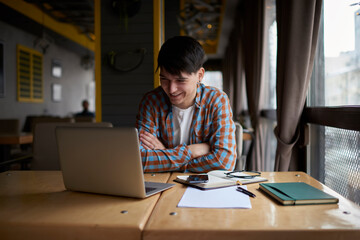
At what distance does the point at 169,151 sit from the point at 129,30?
2.60 m

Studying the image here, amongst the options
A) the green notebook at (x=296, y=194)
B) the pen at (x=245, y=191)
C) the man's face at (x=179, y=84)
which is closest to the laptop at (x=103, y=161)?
the pen at (x=245, y=191)

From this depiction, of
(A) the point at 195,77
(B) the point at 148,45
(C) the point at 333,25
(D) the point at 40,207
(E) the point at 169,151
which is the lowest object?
(D) the point at 40,207

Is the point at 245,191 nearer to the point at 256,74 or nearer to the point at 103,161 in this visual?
the point at 103,161

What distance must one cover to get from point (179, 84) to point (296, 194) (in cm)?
86

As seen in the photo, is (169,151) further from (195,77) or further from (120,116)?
(120,116)

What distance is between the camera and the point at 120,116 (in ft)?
13.1

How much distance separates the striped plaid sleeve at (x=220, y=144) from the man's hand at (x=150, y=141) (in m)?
0.26

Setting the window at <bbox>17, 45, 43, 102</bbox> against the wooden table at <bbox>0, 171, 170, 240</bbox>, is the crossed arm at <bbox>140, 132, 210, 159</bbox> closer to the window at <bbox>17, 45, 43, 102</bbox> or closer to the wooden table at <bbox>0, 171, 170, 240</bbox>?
the wooden table at <bbox>0, 171, 170, 240</bbox>

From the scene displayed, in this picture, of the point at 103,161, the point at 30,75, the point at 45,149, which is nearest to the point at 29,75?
the point at 30,75

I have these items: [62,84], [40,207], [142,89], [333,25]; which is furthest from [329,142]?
[62,84]

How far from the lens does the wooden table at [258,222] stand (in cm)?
82

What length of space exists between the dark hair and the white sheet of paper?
682 mm

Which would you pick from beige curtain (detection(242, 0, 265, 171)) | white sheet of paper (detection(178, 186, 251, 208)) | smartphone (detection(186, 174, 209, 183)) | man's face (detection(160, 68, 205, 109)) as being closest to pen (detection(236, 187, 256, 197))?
white sheet of paper (detection(178, 186, 251, 208))

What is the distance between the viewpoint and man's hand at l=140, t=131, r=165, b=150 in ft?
5.91
